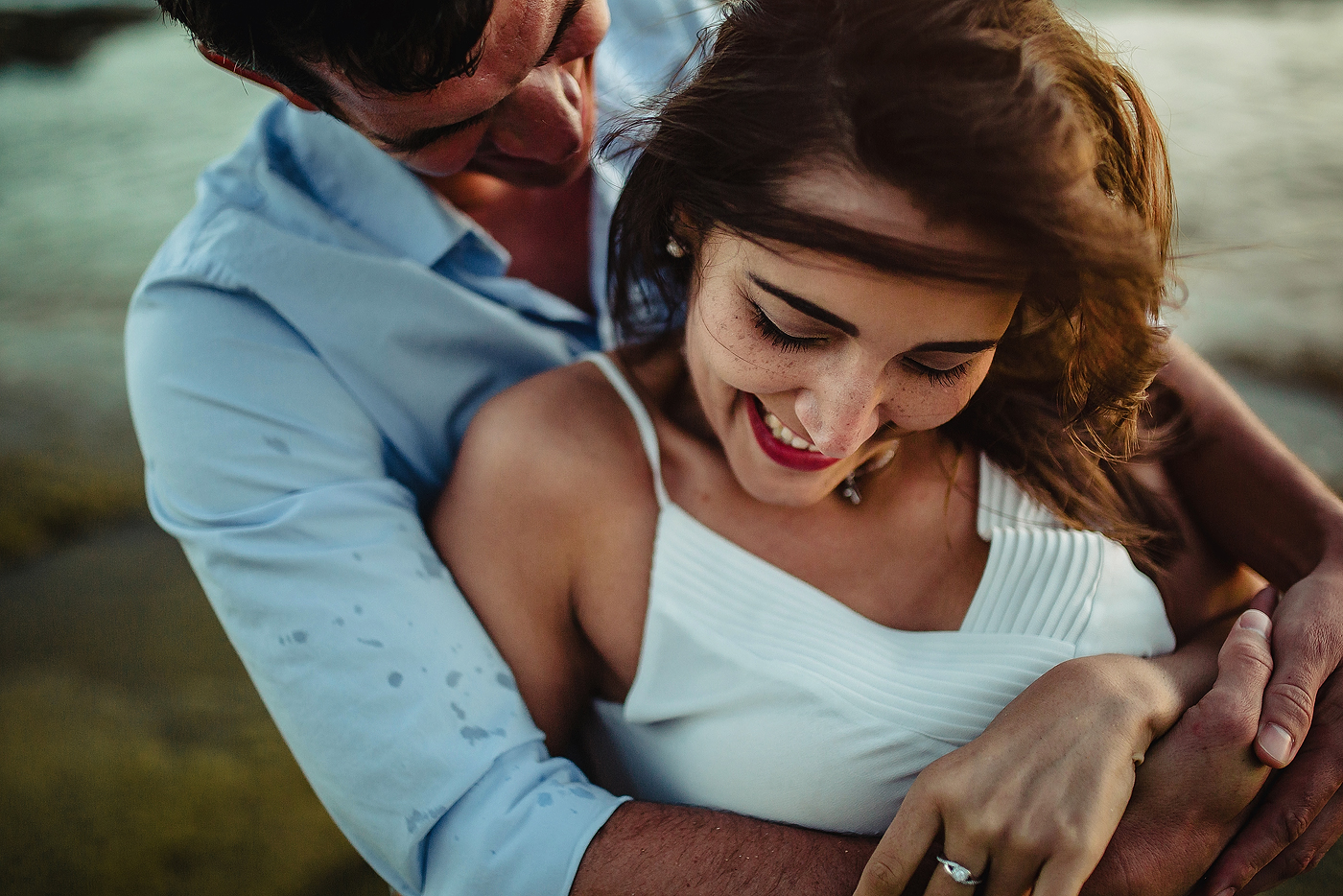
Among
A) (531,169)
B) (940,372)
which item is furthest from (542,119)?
(940,372)

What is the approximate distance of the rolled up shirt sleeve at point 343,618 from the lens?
123 cm

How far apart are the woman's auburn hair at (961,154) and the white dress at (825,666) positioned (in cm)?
23

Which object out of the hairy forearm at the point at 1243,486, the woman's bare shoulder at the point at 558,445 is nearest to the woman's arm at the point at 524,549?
the woman's bare shoulder at the point at 558,445

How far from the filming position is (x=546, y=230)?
1.98 m

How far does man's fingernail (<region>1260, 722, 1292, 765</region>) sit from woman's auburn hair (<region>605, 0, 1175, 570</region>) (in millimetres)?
424

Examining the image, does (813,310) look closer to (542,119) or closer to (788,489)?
(788,489)

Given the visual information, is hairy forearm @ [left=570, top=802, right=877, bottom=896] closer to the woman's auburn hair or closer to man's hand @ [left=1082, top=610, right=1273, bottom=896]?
man's hand @ [left=1082, top=610, right=1273, bottom=896]

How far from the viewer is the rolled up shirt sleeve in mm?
1230

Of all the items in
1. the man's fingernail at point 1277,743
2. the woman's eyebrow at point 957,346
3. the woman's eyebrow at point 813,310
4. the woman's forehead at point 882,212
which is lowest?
the man's fingernail at point 1277,743

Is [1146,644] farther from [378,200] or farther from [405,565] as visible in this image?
[378,200]

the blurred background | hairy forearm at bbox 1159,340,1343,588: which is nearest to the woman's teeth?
the blurred background

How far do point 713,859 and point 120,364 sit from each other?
11.6ft

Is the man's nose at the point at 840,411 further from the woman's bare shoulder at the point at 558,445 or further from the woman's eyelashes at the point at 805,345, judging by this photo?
the woman's bare shoulder at the point at 558,445

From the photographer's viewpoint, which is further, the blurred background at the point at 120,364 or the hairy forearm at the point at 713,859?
the blurred background at the point at 120,364
